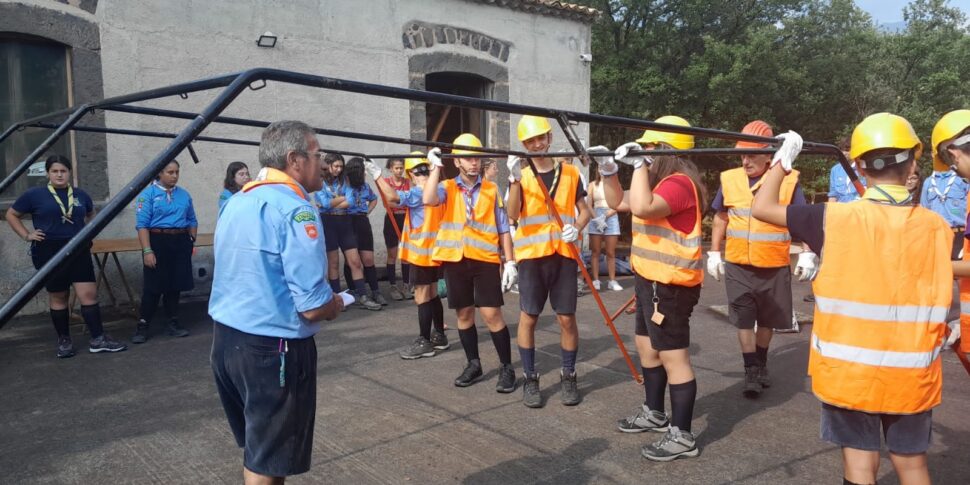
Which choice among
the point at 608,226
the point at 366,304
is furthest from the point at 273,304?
the point at 608,226

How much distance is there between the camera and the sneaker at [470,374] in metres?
4.98

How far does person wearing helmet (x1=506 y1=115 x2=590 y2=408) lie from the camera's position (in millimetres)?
4516

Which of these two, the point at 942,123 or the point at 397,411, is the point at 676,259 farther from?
the point at 397,411

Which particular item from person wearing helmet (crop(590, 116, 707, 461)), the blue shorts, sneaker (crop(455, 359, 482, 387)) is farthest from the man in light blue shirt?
the blue shorts

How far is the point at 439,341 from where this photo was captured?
6.12 meters

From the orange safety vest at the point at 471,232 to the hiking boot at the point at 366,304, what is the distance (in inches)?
122

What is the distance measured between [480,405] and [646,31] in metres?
15.0

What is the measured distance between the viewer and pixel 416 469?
3.54 metres

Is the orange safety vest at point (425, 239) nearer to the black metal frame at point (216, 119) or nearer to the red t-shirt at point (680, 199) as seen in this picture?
the red t-shirt at point (680, 199)

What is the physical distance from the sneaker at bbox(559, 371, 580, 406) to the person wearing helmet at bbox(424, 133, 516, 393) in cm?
Result: 42

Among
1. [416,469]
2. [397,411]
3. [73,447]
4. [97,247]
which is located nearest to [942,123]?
[416,469]

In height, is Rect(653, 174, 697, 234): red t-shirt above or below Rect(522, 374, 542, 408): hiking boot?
above

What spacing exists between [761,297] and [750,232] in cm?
46

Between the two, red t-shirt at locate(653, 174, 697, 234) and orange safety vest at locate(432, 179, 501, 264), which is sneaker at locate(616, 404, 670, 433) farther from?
orange safety vest at locate(432, 179, 501, 264)
